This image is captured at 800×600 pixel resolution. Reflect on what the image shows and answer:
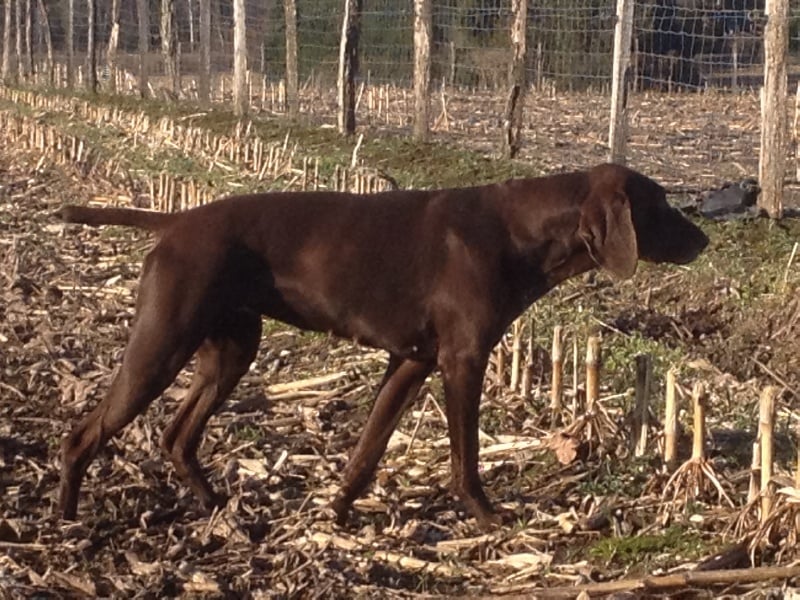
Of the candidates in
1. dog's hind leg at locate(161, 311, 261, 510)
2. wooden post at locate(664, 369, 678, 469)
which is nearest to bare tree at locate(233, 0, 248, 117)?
dog's hind leg at locate(161, 311, 261, 510)

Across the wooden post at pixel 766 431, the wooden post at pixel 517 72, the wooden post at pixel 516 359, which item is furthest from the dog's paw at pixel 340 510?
the wooden post at pixel 517 72

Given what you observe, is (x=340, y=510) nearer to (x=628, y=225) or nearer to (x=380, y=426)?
(x=380, y=426)

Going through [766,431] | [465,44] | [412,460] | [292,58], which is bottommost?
[412,460]

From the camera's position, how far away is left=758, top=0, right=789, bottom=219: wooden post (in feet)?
36.1

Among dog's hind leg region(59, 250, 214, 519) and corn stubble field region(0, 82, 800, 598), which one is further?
dog's hind leg region(59, 250, 214, 519)

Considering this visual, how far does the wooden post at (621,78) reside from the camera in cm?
1305

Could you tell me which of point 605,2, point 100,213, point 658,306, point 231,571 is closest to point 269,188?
point 658,306

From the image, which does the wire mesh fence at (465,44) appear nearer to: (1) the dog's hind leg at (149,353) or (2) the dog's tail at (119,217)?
(2) the dog's tail at (119,217)

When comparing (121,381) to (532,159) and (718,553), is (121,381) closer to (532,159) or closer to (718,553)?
(718,553)

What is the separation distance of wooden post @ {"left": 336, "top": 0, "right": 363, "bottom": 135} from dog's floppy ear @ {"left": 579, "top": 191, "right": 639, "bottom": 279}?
13.6m

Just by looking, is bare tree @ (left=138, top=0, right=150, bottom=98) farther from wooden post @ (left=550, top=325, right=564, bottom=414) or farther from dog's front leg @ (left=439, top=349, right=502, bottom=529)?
dog's front leg @ (left=439, top=349, right=502, bottom=529)

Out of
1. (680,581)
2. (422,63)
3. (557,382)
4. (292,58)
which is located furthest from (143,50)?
(680,581)

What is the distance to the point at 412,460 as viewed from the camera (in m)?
6.45

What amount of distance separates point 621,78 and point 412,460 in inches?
294
